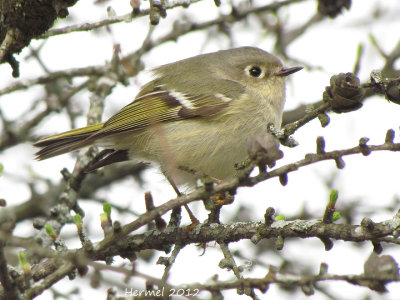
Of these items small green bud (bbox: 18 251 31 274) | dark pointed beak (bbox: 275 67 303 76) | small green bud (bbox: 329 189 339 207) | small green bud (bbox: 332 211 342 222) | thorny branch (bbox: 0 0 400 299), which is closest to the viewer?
thorny branch (bbox: 0 0 400 299)

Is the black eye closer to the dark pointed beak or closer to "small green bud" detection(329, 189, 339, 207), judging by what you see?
the dark pointed beak

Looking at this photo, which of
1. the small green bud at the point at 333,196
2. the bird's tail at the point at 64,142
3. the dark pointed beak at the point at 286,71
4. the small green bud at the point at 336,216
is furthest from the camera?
the dark pointed beak at the point at 286,71

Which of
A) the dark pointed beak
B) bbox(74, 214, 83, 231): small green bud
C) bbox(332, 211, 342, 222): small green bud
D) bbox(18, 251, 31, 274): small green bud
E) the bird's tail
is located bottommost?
bbox(18, 251, 31, 274): small green bud

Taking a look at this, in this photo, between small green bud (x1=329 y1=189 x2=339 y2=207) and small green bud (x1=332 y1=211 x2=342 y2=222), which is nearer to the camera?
small green bud (x1=329 y1=189 x2=339 y2=207)

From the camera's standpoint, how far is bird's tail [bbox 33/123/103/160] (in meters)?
3.35

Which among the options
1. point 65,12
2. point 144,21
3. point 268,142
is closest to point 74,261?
point 268,142

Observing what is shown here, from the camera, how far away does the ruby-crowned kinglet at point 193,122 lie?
10.6ft

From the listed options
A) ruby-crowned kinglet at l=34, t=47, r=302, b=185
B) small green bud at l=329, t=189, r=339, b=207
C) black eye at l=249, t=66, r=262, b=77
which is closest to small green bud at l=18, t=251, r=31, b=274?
small green bud at l=329, t=189, r=339, b=207

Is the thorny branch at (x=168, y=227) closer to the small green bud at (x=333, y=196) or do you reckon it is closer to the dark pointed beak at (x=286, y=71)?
the small green bud at (x=333, y=196)

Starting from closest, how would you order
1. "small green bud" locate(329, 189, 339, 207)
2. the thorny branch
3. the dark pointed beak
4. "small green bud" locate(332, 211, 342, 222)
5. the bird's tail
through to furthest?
1. the thorny branch
2. "small green bud" locate(329, 189, 339, 207)
3. "small green bud" locate(332, 211, 342, 222)
4. the bird's tail
5. the dark pointed beak

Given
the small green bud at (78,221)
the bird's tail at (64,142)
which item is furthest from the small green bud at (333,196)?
the bird's tail at (64,142)

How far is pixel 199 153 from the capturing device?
3.22 metres

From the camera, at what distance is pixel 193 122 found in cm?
337

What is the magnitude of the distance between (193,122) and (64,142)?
0.86 m
